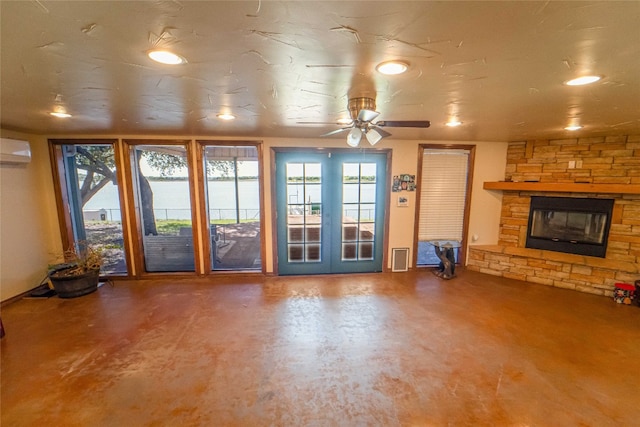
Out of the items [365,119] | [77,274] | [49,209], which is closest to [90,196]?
[49,209]

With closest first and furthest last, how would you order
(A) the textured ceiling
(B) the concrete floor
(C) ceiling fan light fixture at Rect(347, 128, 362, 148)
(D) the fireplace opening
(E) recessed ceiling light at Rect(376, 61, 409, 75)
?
(A) the textured ceiling < (E) recessed ceiling light at Rect(376, 61, 409, 75) < (B) the concrete floor < (C) ceiling fan light fixture at Rect(347, 128, 362, 148) < (D) the fireplace opening

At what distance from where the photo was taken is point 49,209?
396cm

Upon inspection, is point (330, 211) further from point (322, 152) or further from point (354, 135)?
point (354, 135)

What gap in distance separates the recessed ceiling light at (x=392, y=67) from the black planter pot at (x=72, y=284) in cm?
449

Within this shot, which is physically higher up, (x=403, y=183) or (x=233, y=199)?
(x=403, y=183)

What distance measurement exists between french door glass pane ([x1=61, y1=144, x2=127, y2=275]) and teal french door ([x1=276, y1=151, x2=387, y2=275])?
263cm

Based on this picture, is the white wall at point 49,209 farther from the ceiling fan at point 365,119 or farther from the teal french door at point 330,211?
the ceiling fan at point 365,119

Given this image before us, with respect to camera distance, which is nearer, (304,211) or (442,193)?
(304,211)

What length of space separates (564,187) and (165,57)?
5.07 m

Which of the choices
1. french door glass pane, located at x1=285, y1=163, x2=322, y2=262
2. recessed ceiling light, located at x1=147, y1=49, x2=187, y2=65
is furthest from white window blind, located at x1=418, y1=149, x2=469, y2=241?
recessed ceiling light, located at x1=147, y1=49, x2=187, y2=65

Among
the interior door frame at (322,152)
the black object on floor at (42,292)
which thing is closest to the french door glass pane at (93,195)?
the black object on floor at (42,292)

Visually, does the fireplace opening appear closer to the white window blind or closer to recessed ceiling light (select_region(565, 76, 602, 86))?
the white window blind

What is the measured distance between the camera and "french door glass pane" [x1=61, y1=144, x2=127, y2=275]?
4109 millimetres

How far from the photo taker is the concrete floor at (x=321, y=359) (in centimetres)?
181
